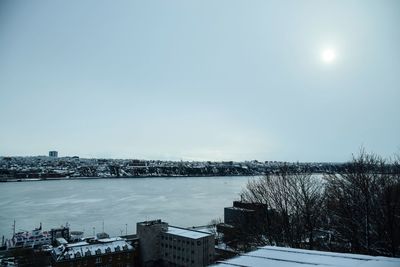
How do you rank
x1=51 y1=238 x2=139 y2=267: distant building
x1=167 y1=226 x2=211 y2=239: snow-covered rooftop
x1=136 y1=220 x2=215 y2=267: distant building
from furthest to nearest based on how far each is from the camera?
x1=167 y1=226 x2=211 y2=239: snow-covered rooftop
x1=136 y1=220 x2=215 y2=267: distant building
x1=51 y1=238 x2=139 y2=267: distant building

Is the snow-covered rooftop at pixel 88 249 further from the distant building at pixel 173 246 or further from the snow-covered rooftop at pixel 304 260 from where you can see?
the snow-covered rooftop at pixel 304 260

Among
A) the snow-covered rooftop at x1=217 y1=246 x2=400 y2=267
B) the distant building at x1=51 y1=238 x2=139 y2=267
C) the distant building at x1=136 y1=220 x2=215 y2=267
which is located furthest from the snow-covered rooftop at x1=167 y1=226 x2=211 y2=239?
the snow-covered rooftop at x1=217 y1=246 x2=400 y2=267

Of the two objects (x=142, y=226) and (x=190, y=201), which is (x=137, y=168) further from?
(x=142, y=226)

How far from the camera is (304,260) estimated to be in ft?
5.59

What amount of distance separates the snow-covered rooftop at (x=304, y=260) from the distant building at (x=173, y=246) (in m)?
6.99

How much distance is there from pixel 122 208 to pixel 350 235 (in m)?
17.7

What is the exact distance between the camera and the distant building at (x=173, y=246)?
8625 millimetres

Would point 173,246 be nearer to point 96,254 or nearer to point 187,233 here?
point 187,233

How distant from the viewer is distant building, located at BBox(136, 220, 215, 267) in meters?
8.62

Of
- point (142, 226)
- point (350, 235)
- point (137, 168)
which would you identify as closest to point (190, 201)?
point (142, 226)

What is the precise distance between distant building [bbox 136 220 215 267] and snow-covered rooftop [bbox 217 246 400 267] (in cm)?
699

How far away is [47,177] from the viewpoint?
48.8 meters

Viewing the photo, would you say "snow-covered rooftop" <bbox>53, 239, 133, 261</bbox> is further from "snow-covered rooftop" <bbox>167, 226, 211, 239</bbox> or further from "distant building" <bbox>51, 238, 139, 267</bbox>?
"snow-covered rooftop" <bbox>167, 226, 211, 239</bbox>

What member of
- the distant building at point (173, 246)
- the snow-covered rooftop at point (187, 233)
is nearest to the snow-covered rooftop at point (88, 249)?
the distant building at point (173, 246)
